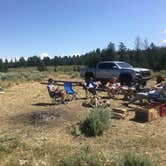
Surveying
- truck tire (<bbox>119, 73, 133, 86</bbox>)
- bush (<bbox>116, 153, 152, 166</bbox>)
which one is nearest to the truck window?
truck tire (<bbox>119, 73, 133, 86</bbox>)

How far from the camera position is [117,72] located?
70.7 feet

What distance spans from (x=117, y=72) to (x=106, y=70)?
3.23 ft

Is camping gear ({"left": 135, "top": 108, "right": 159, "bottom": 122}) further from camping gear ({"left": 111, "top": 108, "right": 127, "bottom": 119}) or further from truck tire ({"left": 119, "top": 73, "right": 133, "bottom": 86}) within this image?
truck tire ({"left": 119, "top": 73, "right": 133, "bottom": 86})

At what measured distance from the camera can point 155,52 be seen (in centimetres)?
7506

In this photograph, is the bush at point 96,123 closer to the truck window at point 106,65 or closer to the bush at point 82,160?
the bush at point 82,160

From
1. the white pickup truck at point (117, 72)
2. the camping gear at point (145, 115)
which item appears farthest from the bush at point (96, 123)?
the white pickup truck at point (117, 72)

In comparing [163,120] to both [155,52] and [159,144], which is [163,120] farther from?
[155,52]

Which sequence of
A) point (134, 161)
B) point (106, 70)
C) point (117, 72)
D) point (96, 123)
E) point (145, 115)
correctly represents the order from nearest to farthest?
point (134, 161) → point (96, 123) → point (145, 115) → point (117, 72) → point (106, 70)

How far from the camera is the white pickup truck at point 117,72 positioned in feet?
67.5

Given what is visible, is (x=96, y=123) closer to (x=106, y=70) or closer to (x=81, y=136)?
(x=81, y=136)

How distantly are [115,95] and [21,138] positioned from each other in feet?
27.7

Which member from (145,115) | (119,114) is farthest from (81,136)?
(145,115)

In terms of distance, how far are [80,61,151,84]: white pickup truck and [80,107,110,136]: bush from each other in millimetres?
11018

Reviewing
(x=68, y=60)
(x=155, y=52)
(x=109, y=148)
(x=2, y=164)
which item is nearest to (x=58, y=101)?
(x=109, y=148)
